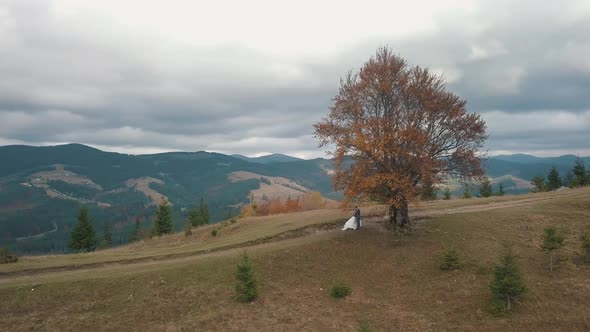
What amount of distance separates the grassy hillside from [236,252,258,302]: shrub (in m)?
0.62

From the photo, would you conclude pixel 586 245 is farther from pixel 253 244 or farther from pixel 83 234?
pixel 83 234

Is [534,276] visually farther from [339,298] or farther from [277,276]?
[277,276]

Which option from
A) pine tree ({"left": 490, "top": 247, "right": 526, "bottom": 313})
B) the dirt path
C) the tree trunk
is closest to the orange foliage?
the dirt path

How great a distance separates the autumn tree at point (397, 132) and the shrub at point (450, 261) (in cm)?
482

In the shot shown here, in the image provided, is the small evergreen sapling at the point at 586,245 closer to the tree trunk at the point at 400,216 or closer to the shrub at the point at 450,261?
the shrub at the point at 450,261

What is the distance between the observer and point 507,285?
854 inches

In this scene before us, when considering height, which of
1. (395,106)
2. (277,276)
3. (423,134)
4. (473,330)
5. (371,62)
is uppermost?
(371,62)

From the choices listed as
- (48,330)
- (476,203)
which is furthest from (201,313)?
(476,203)

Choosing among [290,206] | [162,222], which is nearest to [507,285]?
[162,222]

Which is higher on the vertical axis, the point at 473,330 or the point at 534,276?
the point at 534,276

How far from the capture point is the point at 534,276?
24.8 m

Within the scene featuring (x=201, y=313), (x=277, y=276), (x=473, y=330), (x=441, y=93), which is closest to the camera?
(x=473, y=330)

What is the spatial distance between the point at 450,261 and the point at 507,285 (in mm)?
4935

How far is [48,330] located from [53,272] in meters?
9.85
